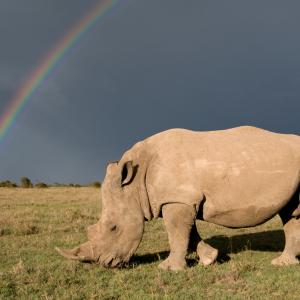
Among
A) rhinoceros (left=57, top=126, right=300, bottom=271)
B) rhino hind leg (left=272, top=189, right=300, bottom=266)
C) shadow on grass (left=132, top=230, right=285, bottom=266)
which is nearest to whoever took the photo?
rhinoceros (left=57, top=126, right=300, bottom=271)

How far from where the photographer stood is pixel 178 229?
297 inches

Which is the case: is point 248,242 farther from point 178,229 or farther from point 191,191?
point 191,191

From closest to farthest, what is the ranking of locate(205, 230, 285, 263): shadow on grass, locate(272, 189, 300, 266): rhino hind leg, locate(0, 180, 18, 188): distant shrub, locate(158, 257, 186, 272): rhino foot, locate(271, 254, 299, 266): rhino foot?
locate(158, 257, 186, 272): rhino foot < locate(271, 254, 299, 266): rhino foot < locate(272, 189, 300, 266): rhino hind leg < locate(205, 230, 285, 263): shadow on grass < locate(0, 180, 18, 188): distant shrub

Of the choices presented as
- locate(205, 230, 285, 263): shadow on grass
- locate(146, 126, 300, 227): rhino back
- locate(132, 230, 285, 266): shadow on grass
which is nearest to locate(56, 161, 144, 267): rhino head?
locate(146, 126, 300, 227): rhino back

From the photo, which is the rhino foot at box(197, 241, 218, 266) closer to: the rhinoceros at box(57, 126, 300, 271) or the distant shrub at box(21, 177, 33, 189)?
the rhinoceros at box(57, 126, 300, 271)

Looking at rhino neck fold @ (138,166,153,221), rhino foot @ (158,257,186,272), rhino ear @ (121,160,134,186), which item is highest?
rhino ear @ (121,160,134,186)

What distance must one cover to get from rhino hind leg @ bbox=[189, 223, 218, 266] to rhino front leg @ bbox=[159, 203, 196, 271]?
1.80 ft

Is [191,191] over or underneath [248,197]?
over

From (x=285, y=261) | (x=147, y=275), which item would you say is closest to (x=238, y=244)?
(x=285, y=261)

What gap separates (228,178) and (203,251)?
1.46 meters

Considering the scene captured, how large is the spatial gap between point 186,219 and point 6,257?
150 inches

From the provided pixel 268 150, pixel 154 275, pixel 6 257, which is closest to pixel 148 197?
pixel 154 275

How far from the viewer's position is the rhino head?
7.61 metres

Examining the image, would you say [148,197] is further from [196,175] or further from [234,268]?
[234,268]
